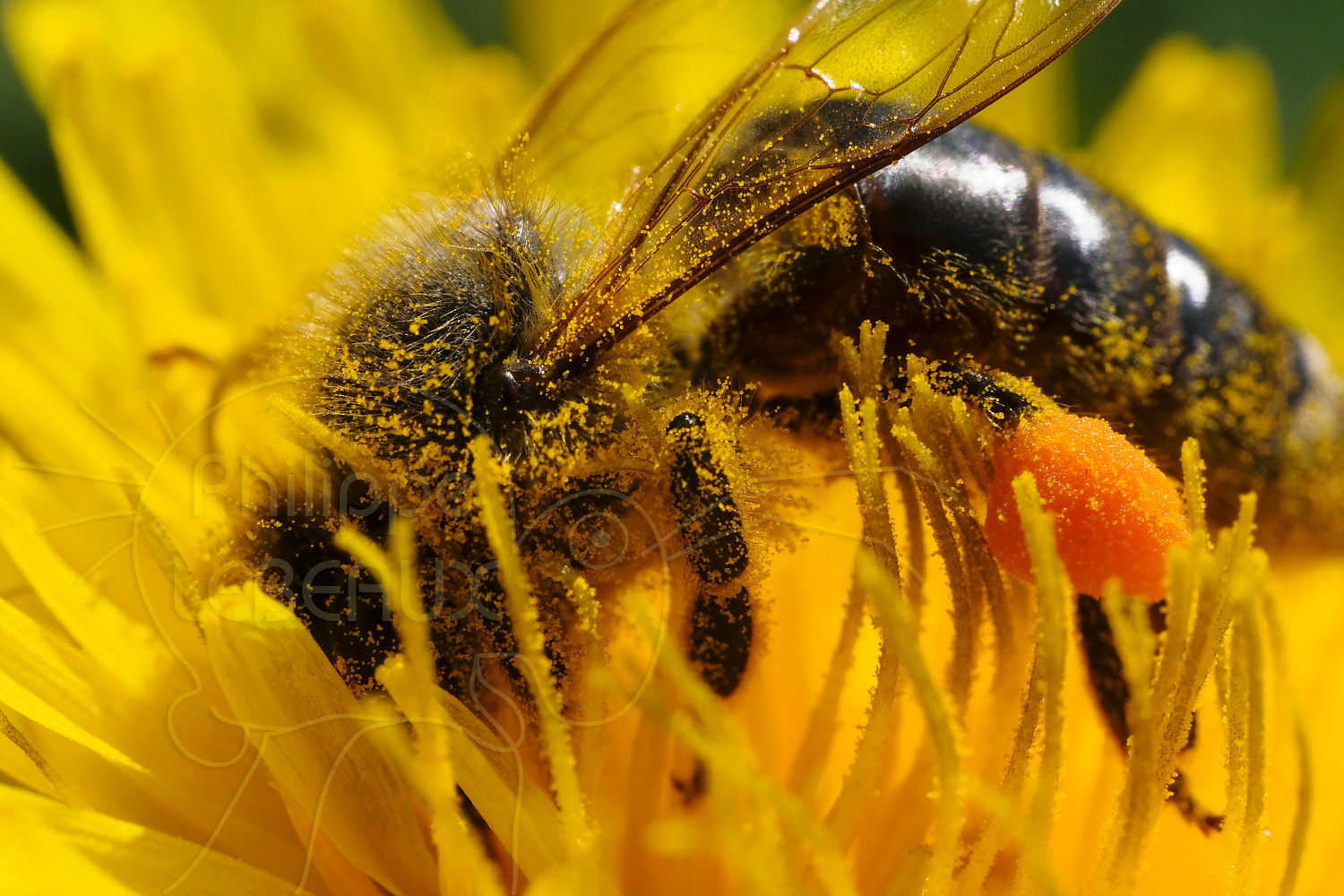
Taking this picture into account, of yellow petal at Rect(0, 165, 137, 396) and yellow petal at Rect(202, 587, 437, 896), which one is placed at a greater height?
yellow petal at Rect(0, 165, 137, 396)

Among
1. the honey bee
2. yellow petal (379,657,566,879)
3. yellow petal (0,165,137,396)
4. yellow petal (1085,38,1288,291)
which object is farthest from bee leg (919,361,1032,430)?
yellow petal (1085,38,1288,291)

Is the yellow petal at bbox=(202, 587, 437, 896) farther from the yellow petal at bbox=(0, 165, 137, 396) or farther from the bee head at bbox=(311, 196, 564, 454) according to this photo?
the yellow petal at bbox=(0, 165, 137, 396)

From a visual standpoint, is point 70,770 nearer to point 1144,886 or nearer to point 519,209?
point 519,209

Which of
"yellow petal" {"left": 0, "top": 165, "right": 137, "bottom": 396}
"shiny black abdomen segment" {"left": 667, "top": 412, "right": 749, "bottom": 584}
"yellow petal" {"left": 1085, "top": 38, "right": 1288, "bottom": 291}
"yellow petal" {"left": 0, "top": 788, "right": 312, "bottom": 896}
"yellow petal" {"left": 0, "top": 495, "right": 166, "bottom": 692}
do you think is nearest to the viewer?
"yellow petal" {"left": 0, "top": 788, "right": 312, "bottom": 896}

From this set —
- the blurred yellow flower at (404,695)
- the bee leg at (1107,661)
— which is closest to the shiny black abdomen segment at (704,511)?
the blurred yellow flower at (404,695)

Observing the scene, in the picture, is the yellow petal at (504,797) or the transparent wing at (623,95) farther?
the transparent wing at (623,95)

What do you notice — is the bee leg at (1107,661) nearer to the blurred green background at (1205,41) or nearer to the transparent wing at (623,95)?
the transparent wing at (623,95)

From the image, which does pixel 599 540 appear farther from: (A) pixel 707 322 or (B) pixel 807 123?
(B) pixel 807 123
